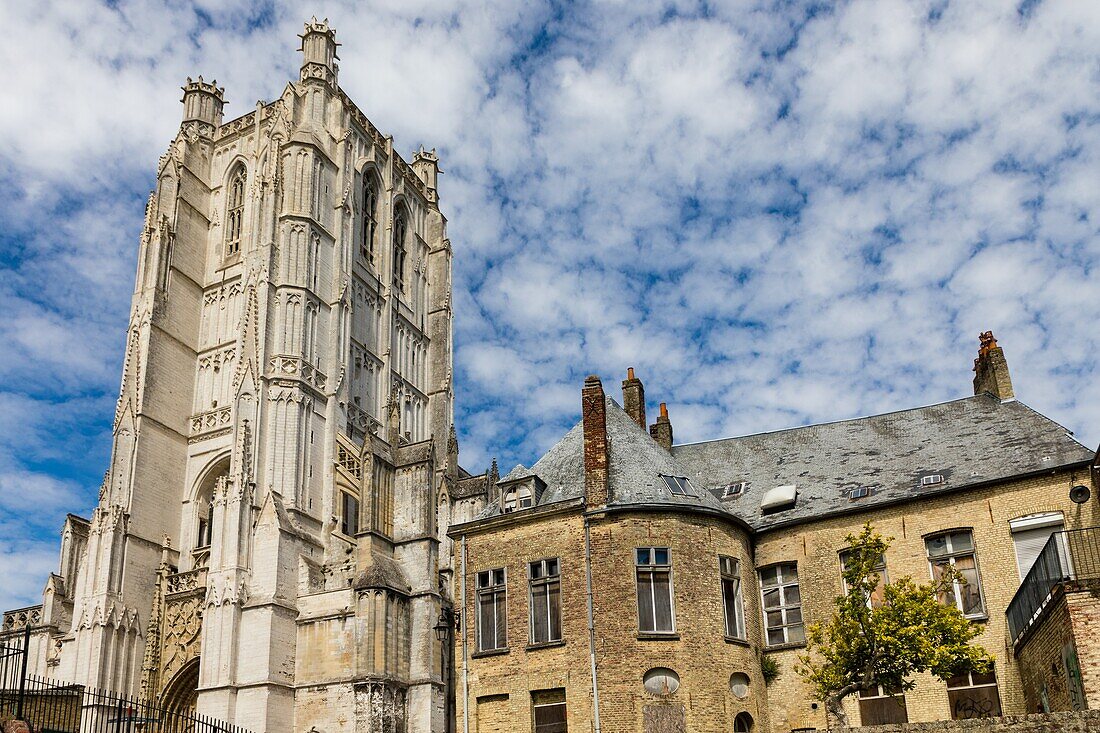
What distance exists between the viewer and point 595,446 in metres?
24.1

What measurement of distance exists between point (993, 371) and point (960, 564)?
705 centimetres

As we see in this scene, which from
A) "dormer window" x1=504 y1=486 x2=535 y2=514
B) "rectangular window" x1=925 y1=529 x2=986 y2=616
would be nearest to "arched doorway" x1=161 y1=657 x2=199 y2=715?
"dormer window" x1=504 y1=486 x2=535 y2=514

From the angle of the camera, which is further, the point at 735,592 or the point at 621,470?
the point at 621,470

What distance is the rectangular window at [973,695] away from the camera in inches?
854

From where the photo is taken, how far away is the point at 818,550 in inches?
966

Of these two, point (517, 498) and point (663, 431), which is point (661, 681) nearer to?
point (517, 498)

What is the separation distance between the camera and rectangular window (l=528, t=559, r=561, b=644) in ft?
75.7

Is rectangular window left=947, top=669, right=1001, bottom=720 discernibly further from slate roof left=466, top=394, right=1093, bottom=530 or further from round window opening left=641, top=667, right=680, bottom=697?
round window opening left=641, top=667, right=680, bottom=697

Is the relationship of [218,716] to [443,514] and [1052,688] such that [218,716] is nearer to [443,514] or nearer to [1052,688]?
[443,514]

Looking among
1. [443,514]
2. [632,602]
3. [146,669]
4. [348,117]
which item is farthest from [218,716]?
[348,117]

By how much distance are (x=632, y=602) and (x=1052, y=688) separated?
8337 mm

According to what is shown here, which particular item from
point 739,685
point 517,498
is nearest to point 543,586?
point 517,498

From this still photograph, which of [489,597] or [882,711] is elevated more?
[489,597]

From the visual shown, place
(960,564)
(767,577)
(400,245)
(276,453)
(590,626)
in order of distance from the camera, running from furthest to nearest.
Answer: (400,245) < (276,453) < (767,577) < (960,564) < (590,626)
